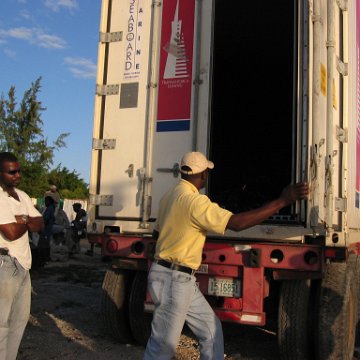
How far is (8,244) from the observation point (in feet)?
11.8

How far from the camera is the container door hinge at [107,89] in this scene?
17.5 feet

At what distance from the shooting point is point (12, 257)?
3586 mm

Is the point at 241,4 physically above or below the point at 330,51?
above

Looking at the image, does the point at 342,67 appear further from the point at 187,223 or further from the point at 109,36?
the point at 187,223

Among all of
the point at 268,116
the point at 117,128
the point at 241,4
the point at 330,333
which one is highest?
the point at 241,4

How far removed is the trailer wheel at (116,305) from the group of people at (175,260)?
1448 mm

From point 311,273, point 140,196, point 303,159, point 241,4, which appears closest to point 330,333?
point 311,273

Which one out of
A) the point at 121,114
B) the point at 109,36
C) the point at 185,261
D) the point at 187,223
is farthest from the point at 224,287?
the point at 109,36

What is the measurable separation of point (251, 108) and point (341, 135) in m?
2.13

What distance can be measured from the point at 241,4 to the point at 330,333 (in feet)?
13.1

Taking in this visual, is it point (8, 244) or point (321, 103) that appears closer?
point (8, 244)

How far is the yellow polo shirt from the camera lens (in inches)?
124

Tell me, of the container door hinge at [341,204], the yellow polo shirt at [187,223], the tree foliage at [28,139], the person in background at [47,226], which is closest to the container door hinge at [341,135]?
the container door hinge at [341,204]

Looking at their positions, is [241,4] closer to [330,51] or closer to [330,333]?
[330,51]
